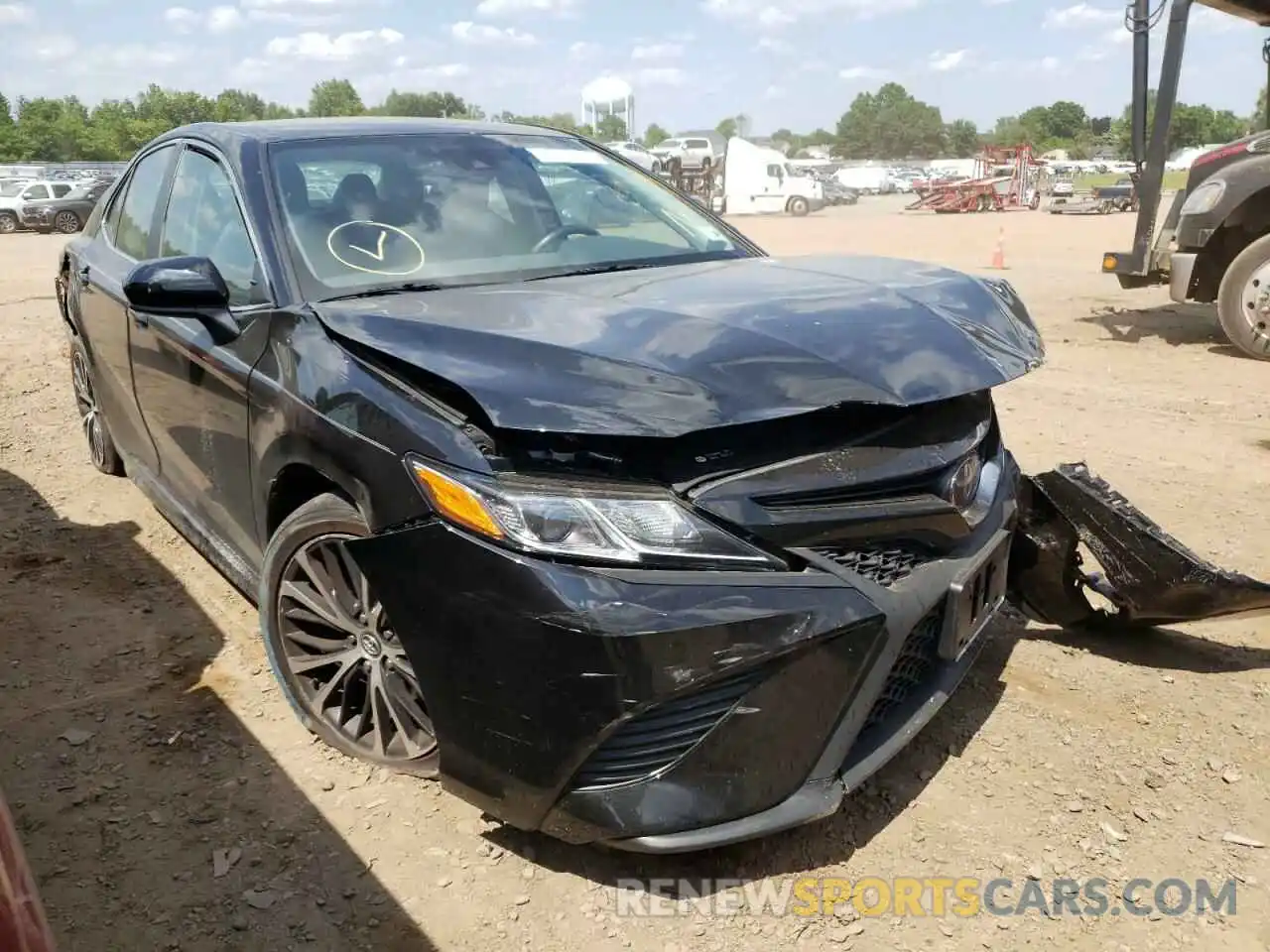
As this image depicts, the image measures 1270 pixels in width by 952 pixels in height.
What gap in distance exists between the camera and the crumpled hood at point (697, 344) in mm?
1935

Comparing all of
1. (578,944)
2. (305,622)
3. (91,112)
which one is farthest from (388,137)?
(91,112)

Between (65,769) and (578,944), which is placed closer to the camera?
(578,944)

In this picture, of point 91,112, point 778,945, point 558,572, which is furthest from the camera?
point 91,112

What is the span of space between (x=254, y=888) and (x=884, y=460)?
1.73 metres

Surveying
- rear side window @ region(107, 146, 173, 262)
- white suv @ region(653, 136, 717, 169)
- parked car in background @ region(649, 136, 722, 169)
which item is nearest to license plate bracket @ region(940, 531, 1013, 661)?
rear side window @ region(107, 146, 173, 262)

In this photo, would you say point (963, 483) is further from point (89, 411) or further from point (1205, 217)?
point (1205, 217)

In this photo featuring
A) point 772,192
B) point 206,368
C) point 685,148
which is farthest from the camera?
point 685,148

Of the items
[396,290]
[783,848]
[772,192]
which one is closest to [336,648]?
[396,290]

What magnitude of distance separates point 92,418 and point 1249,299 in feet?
25.6

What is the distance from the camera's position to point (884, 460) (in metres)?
2.13

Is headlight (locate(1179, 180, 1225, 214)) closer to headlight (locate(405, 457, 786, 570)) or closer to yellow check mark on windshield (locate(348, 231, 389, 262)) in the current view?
yellow check mark on windshield (locate(348, 231, 389, 262))

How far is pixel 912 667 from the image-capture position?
2.24 meters

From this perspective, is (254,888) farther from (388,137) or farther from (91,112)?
(91,112)

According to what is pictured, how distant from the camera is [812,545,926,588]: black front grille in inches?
79.9
